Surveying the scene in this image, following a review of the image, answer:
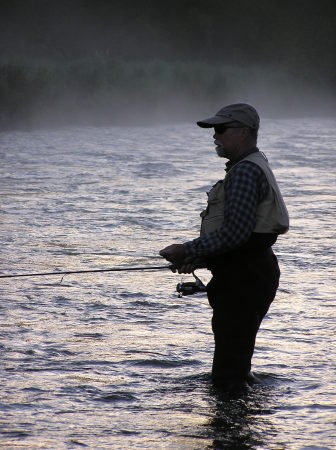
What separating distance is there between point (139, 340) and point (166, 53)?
177 feet

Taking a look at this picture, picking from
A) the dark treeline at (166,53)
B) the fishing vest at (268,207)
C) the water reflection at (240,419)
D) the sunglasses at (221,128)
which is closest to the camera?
the water reflection at (240,419)

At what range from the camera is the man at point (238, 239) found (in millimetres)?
4629

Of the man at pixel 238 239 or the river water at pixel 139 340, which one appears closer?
the man at pixel 238 239

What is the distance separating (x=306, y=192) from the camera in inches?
592

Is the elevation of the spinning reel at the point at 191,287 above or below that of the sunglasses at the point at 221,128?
below

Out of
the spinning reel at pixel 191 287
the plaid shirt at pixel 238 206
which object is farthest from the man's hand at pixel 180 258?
the spinning reel at pixel 191 287

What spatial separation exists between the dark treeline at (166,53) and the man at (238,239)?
28050mm

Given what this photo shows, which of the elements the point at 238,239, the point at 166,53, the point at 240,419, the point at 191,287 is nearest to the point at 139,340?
the point at 191,287

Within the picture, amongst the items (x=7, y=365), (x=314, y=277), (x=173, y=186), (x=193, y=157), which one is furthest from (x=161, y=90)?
(x=7, y=365)

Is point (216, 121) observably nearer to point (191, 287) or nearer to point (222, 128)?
point (222, 128)

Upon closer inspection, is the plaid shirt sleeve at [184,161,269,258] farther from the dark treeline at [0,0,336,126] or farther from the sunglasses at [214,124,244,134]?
the dark treeline at [0,0,336,126]

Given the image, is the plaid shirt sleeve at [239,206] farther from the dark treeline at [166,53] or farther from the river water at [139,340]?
the dark treeline at [166,53]

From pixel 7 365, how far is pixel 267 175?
1875 millimetres

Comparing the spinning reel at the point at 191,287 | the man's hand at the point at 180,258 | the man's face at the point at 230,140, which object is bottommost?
the spinning reel at the point at 191,287
